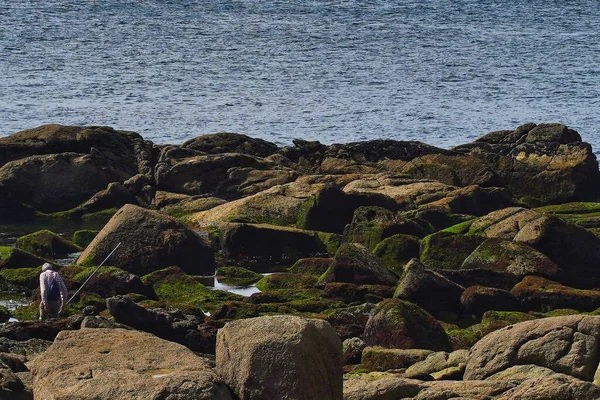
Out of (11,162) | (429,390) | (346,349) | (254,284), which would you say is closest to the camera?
(429,390)

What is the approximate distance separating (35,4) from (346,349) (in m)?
96.0

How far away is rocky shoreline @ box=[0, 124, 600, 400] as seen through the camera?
64.7 ft

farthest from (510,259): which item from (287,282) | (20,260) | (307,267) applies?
(20,260)

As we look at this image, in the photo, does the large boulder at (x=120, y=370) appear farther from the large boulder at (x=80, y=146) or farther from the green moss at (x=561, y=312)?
the large boulder at (x=80, y=146)

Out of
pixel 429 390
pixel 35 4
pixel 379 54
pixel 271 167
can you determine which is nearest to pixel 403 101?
pixel 379 54

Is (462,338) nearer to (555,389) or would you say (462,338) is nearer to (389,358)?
(389,358)

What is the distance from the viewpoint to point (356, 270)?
34.3 m

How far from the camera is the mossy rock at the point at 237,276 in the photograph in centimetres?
3684

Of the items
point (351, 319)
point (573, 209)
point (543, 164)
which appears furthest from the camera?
point (543, 164)

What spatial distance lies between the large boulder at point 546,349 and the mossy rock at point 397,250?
16.0 meters

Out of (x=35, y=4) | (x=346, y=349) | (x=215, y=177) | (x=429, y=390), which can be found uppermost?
(x=429, y=390)

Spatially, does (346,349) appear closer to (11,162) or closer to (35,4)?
(11,162)

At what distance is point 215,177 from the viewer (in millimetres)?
50594

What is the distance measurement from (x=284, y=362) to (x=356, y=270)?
1527 centimetres
